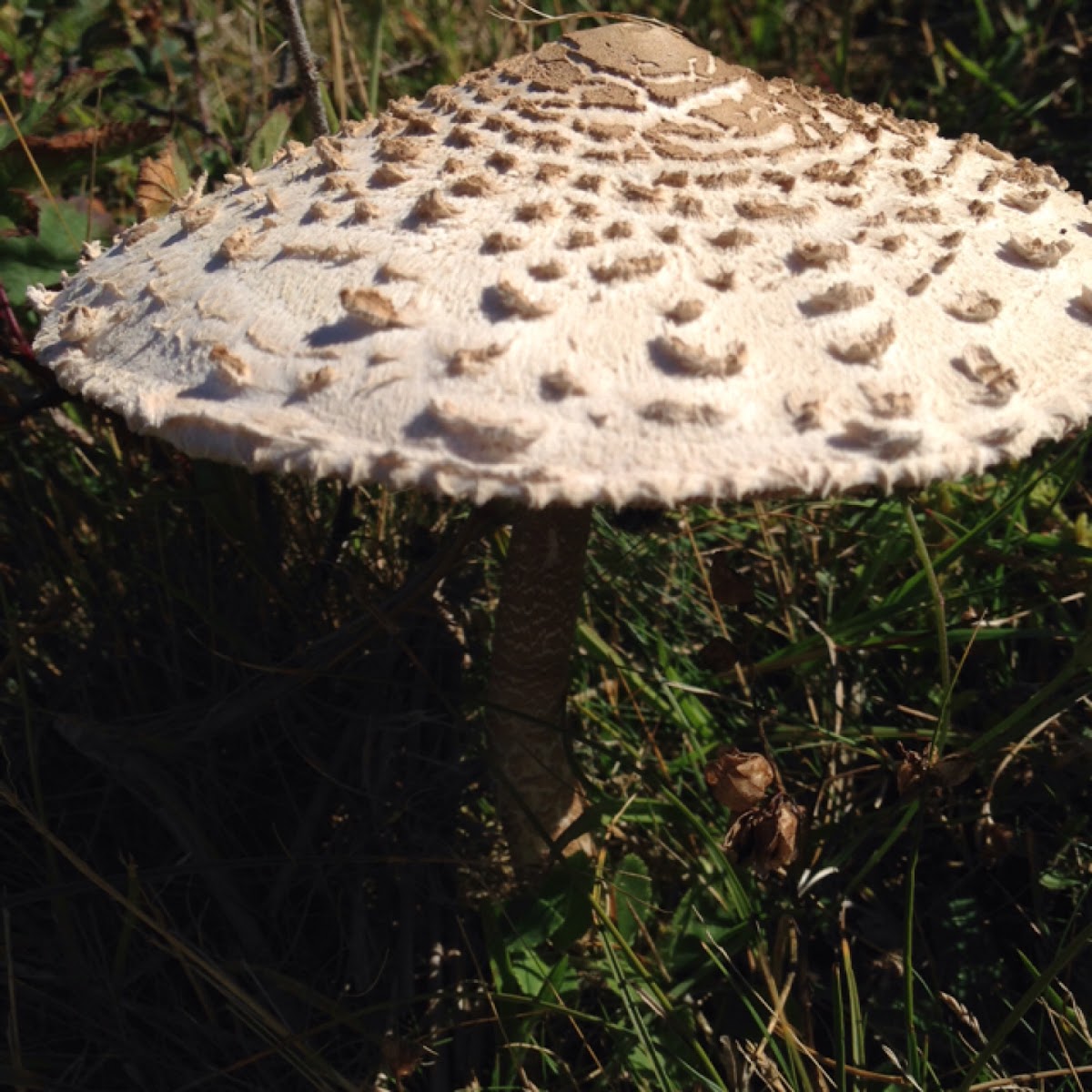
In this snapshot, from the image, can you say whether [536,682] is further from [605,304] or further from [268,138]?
[268,138]

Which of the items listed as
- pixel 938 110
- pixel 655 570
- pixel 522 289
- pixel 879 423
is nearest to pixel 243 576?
pixel 655 570

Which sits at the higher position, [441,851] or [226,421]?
[226,421]

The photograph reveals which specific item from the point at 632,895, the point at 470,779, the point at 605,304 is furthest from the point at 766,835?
the point at 605,304

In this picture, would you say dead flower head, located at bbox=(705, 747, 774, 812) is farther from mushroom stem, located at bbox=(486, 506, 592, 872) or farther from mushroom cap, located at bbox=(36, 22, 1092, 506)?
mushroom cap, located at bbox=(36, 22, 1092, 506)

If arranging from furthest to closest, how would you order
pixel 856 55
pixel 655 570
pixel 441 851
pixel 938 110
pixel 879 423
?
1. pixel 856 55
2. pixel 938 110
3. pixel 655 570
4. pixel 441 851
5. pixel 879 423

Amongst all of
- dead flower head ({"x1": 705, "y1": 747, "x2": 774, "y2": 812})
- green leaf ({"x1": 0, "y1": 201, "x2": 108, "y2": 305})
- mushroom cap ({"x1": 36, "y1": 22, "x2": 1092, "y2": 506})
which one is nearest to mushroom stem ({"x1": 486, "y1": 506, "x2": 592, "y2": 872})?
dead flower head ({"x1": 705, "y1": 747, "x2": 774, "y2": 812})

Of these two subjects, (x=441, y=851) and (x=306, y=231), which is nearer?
(x=306, y=231)

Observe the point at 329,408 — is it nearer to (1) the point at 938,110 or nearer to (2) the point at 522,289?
(2) the point at 522,289
